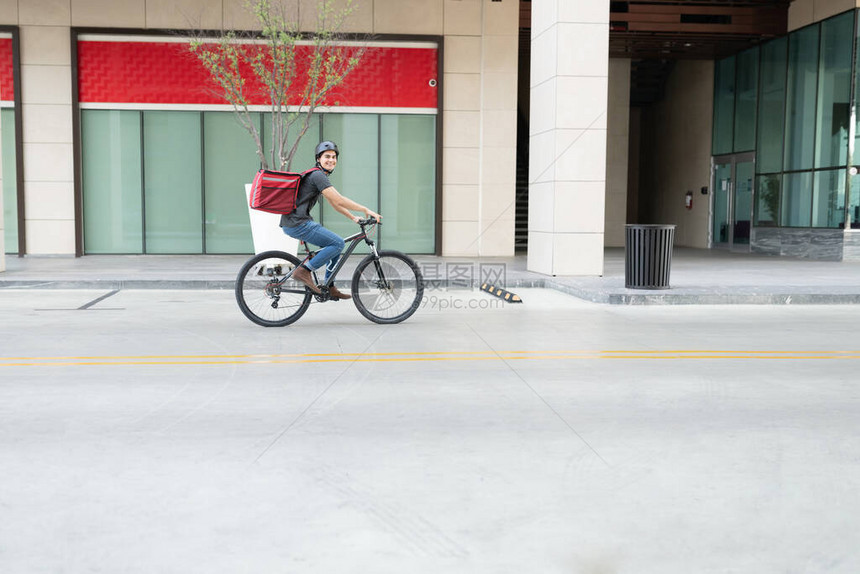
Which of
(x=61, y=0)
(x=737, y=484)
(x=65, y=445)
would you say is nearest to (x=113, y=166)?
(x=61, y=0)

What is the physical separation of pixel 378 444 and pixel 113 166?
1791cm

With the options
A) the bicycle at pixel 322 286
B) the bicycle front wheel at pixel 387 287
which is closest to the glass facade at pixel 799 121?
the bicycle front wheel at pixel 387 287

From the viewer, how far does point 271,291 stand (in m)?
9.75

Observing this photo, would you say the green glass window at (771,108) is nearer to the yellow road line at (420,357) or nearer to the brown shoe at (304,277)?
the yellow road line at (420,357)

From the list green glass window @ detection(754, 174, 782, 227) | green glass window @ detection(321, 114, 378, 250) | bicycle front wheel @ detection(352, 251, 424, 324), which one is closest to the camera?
bicycle front wheel @ detection(352, 251, 424, 324)

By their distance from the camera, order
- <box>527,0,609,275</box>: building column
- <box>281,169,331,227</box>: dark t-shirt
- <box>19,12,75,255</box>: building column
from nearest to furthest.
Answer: <box>281,169,331,227</box>: dark t-shirt < <box>527,0,609,275</box>: building column < <box>19,12,75,255</box>: building column

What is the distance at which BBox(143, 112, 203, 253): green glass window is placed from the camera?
69.0ft

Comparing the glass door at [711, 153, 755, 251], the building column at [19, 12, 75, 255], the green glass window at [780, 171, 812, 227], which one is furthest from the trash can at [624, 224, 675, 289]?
the glass door at [711, 153, 755, 251]

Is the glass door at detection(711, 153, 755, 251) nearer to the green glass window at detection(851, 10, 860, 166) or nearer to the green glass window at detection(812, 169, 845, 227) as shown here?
the green glass window at detection(812, 169, 845, 227)

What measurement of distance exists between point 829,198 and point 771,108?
3.78m

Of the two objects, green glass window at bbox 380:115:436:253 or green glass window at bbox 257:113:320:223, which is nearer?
green glass window at bbox 257:113:320:223

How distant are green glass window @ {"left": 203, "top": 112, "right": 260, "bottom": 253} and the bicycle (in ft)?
38.7

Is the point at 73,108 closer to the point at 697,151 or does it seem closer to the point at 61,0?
the point at 61,0

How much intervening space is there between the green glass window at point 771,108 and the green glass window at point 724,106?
158 centimetres
